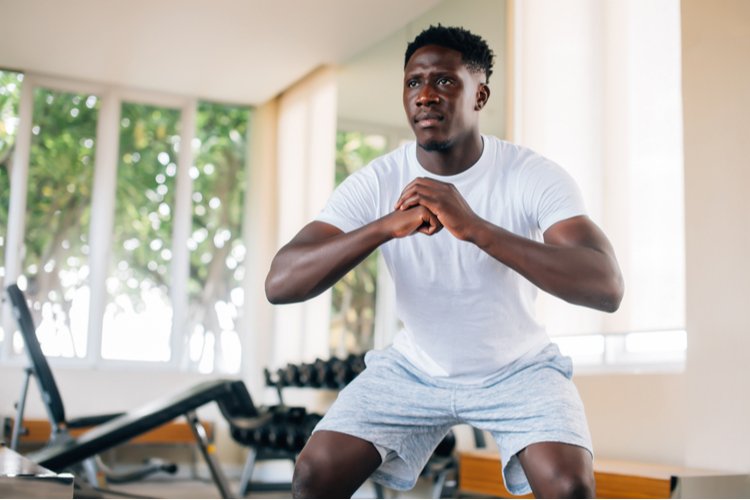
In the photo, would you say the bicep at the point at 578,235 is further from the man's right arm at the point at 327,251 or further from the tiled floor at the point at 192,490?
the tiled floor at the point at 192,490

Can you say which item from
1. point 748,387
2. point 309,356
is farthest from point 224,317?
point 748,387

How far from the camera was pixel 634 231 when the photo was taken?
2.84 m

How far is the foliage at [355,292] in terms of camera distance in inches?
173

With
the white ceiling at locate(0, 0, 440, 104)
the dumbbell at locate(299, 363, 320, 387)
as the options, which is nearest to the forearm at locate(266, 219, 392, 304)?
the dumbbell at locate(299, 363, 320, 387)

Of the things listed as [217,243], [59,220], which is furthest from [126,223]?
[217,243]

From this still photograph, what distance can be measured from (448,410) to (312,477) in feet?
1.00

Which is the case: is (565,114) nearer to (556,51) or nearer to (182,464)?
(556,51)

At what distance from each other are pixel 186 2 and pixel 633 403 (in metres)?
3.29

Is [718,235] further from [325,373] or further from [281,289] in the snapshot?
[325,373]

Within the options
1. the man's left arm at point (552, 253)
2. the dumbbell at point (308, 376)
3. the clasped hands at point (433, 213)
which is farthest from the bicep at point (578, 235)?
the dumbbell at point (308, 376)

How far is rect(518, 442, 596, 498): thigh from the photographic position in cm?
123

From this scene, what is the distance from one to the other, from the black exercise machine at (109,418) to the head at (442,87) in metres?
2.07

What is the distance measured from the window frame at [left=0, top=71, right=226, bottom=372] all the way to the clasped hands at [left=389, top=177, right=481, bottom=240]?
177 inches

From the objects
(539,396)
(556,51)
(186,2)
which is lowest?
(539,396)
